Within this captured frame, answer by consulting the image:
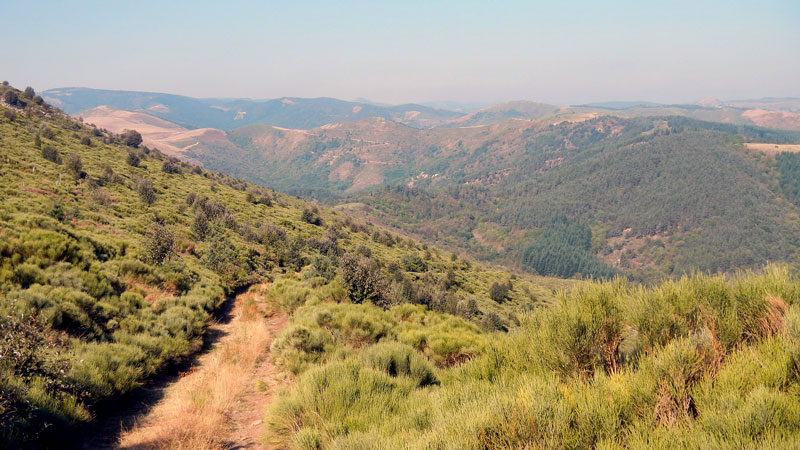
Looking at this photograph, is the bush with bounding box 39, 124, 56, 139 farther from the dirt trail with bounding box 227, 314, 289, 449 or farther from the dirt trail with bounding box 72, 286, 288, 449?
the dirt trail with bounding box 227, 314, 289, 449

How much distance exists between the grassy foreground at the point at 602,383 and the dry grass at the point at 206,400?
136 cm

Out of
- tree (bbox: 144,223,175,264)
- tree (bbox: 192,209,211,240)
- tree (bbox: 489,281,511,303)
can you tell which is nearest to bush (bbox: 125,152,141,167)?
tree (bbox: 192,209,211,240)

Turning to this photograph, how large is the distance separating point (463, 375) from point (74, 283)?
1090 centimetres

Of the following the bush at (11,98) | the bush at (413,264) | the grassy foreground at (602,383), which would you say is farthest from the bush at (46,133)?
the grassy foreground at (602,383)

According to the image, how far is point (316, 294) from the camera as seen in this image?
14.6 meters

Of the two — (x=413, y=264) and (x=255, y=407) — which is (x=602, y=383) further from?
(x=413, y=264)

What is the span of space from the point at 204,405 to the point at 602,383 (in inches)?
277

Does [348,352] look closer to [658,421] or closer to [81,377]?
[81,377]

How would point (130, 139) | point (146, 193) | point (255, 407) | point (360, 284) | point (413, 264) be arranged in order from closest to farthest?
point (255, 407) → point (360, 284) → point (146, 193) → point (413, 264) → point (130, 139)

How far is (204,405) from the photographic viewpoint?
22.8 feet

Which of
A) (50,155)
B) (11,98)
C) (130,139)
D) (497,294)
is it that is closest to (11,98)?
(11,98)

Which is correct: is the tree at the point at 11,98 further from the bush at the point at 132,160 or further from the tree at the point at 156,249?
the tree at the point at 156,249

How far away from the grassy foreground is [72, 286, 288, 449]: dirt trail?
1361mm

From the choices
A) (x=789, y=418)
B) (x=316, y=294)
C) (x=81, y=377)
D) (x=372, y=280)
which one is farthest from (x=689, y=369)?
(x=372, y=280)
